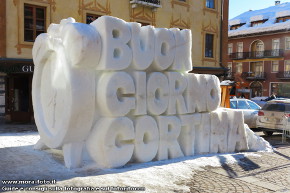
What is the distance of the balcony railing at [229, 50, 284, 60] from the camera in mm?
36994

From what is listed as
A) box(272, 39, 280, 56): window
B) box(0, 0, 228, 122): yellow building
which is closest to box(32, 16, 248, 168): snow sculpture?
box(0, 0, 228, 122): yellow building

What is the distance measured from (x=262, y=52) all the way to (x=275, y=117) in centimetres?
2798

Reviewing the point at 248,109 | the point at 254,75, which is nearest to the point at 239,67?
the point at 254,75

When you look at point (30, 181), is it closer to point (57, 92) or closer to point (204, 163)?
point (57, 92)

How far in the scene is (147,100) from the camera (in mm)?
7281

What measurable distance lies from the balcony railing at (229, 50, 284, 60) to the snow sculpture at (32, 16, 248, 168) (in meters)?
31.4

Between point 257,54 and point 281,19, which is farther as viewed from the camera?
point 257,54

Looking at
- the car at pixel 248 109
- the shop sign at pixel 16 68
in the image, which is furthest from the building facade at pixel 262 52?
the shop sign at pixel 16 68

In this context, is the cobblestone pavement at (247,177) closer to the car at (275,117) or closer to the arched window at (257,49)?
the car at (275,117)

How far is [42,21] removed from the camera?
15117mm

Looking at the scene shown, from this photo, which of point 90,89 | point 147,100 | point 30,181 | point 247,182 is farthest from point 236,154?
point 30,181

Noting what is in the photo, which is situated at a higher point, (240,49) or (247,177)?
(240,49)

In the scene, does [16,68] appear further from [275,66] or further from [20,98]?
[275,66]

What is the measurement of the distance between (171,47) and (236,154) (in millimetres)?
3334
